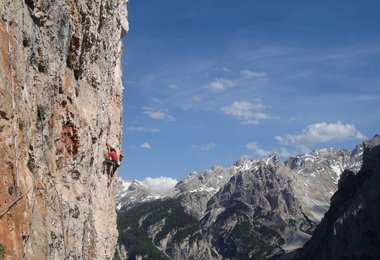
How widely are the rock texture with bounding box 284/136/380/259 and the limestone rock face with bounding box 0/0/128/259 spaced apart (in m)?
121

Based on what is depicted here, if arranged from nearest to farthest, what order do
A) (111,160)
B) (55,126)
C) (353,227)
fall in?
(55,126), (111,160), (353,227)

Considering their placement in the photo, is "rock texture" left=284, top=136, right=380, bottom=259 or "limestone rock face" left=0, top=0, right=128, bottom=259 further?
"rock texture" left=284, top=136, right=380, bottom=259

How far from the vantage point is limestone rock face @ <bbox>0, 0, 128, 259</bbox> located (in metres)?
15.4

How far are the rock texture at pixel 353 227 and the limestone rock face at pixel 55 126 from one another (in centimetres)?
12093

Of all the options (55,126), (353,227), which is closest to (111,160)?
(55,126)

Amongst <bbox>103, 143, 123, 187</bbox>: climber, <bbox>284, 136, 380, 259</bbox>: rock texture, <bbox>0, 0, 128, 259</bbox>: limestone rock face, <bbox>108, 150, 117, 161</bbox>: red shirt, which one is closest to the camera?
<bbox>0, 0, 128, 259</bbox>: limestone rock face

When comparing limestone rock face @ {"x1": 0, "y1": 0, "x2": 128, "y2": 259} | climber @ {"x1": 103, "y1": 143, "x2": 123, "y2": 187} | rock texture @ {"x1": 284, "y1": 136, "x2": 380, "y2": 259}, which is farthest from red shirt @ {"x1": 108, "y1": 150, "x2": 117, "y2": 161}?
rock texture @ {"x1": 284, "y1": 136, "x2": 380, "y2": 259}

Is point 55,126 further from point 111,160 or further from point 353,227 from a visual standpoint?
point 353,227

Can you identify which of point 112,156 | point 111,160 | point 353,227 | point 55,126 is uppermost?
point 353,227

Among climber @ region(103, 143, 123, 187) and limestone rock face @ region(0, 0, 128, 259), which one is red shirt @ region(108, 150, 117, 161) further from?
limestone rock face @ region(0, 0, 128, 259)

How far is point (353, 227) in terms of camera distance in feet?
493

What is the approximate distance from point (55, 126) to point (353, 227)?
142187 mm

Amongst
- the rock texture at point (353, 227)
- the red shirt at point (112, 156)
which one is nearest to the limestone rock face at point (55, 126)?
the red shirt at point (112, 156)

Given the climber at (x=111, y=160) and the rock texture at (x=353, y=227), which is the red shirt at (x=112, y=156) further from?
the rock texture at (x=353, y=227)
